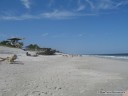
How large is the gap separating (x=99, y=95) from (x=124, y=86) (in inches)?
90.4

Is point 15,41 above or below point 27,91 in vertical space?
above

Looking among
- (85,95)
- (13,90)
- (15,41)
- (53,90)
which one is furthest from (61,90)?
(15,41)

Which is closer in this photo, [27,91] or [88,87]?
[27,91]

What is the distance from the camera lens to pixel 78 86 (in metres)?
10.6

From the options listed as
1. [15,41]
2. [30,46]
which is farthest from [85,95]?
[30,46]

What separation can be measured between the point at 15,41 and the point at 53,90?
49349 millimetres

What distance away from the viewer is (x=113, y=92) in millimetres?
9445

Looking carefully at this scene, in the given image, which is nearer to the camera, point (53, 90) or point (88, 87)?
point (53, 90)

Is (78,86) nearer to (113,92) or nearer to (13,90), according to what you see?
(113,92)

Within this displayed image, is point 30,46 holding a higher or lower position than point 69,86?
higher

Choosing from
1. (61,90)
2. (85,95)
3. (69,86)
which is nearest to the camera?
(85,95)

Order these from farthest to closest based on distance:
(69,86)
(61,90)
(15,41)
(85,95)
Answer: (15,41) < (69,86) < (61,90) < (85,95)

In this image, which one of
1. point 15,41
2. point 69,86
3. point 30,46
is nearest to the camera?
point 69,86

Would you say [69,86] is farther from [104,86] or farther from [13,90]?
[13,90]
